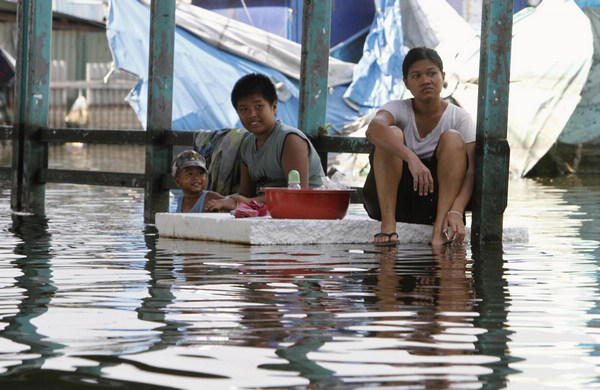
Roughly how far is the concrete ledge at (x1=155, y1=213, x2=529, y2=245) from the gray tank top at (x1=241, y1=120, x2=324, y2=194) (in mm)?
343

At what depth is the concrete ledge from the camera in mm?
5219

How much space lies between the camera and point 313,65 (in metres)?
6.35

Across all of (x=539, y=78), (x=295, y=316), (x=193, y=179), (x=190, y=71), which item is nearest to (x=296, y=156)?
(x=193, y=179)

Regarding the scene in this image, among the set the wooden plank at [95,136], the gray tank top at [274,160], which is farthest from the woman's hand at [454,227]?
the wooden plank at [95,136]

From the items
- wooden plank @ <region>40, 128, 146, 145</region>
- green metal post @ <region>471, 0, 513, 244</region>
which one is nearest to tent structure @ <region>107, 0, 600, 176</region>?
wooden plank @ <region>40, 128, 146, 145</region>

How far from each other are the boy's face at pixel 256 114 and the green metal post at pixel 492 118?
42.7 inches

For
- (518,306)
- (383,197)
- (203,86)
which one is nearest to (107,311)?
(518,306)

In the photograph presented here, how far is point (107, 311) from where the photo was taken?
299 cm

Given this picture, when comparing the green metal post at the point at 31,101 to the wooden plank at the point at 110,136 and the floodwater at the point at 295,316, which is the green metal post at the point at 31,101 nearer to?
the wooden plank at the point at 110,136

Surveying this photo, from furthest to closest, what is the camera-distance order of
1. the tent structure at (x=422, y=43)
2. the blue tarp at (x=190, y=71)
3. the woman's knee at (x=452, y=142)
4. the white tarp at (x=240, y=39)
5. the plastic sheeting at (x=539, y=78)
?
A: 1. the white tarp at (x=240, y=39)
2. the plastic sheeting at (x=539, y=78)
3. the tent structure at (x=422, y=43)
4. the blue tarp at (x=190, y=71)
5. the woman's knee at (x=452, y=142)

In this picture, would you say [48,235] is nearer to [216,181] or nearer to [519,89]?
[216,181]

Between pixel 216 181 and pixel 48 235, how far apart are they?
1028 mm

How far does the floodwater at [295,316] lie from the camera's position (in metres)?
2.21

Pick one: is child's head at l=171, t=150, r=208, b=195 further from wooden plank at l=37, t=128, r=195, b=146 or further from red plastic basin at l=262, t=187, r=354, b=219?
red plastic basin at l=262, t=187, r=354, b=219
